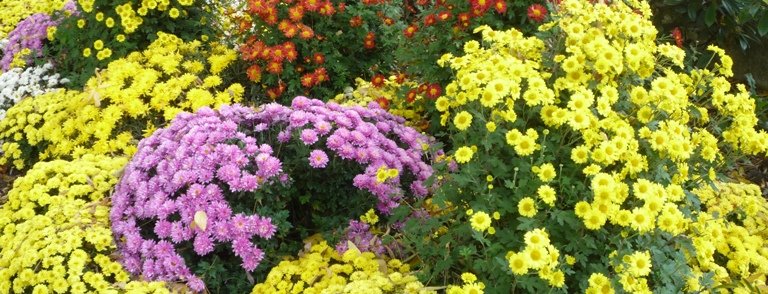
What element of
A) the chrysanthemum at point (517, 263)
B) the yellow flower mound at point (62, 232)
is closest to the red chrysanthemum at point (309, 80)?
the yellow flower mound at point (62, 232)

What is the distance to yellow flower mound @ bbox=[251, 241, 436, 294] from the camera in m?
2.88

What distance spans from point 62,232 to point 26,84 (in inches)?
86.0

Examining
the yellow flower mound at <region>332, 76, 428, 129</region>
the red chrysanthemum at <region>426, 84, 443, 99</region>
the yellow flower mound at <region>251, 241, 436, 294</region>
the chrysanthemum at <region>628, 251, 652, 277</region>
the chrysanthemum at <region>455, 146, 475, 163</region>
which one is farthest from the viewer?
the yellow flower mound at <region>332, 76, 428, 129</region>

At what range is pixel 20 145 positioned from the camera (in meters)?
4.65

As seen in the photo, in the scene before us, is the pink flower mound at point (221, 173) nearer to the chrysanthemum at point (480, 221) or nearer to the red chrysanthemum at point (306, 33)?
the chrysanthemum at point (480, 221)

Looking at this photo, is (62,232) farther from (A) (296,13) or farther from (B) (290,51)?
(A) (296,13)

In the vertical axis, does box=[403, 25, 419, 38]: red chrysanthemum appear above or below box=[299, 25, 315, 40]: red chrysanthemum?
above

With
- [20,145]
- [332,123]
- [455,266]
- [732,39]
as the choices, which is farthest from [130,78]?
[732,39]

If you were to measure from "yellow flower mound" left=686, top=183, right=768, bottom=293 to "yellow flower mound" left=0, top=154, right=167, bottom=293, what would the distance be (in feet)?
7.11

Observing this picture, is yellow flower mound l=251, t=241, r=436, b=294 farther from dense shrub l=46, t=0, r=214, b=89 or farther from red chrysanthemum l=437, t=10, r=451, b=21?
dense shrub l=46, t=0, r=214, b=89

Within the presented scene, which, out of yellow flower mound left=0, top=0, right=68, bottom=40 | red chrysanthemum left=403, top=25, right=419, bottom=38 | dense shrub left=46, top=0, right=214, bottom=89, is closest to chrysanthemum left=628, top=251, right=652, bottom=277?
red chrysanthemum left=403, top=25, right=419, bottom=38

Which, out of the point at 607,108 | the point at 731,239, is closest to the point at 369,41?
Result: the point at 607,108

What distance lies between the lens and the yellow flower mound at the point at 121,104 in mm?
4227

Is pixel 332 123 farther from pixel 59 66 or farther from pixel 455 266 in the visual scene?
pixel 59 66
